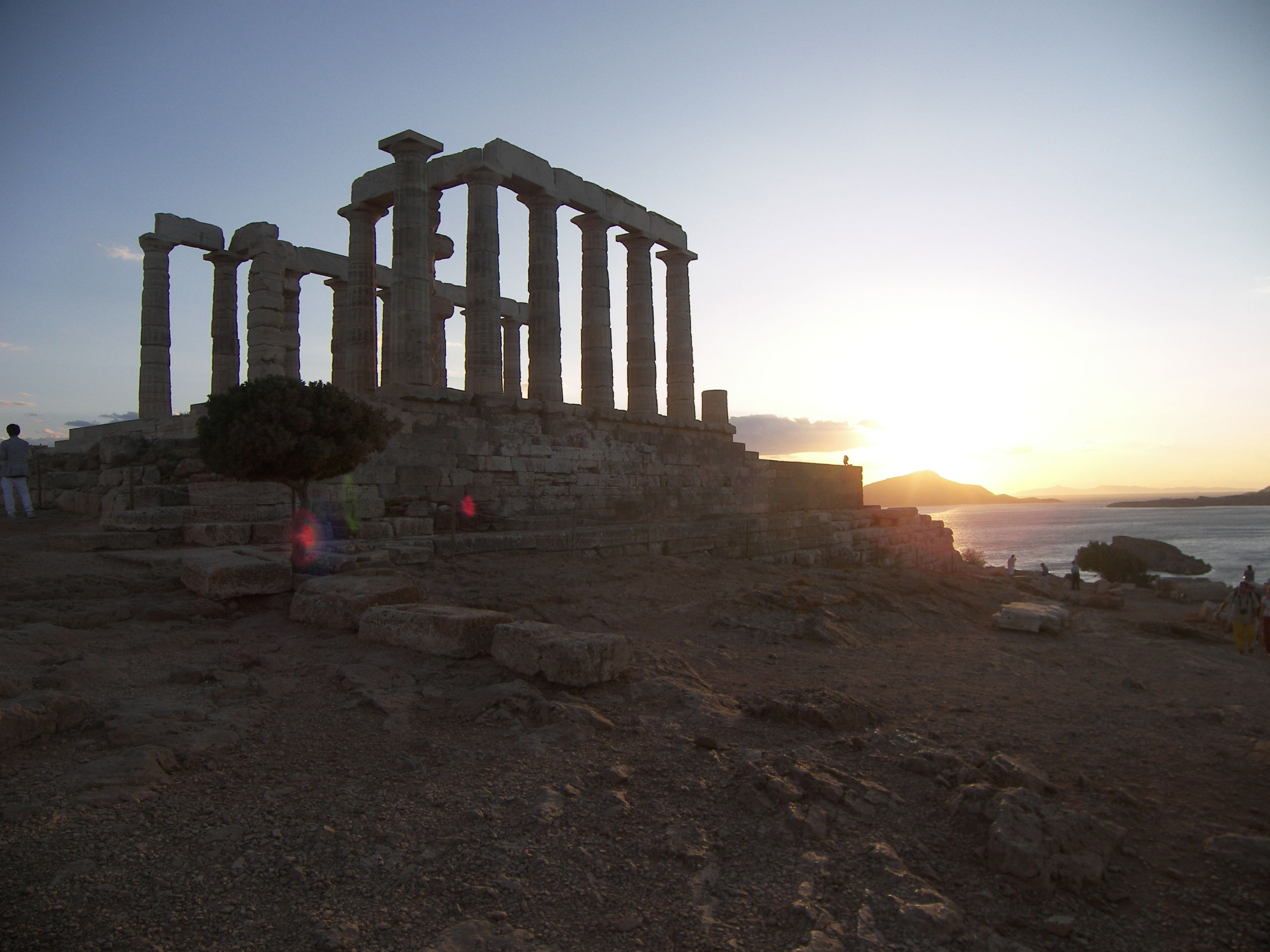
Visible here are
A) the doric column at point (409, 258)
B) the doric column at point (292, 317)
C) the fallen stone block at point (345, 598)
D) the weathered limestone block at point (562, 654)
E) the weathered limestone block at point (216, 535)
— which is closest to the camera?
the weathered limestone block at point (562, 654)

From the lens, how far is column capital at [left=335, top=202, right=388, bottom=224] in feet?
58.0

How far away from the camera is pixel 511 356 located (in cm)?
2620

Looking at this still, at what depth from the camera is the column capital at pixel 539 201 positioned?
18.0 m

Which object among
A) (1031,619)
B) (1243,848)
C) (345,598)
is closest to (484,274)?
(345,598)

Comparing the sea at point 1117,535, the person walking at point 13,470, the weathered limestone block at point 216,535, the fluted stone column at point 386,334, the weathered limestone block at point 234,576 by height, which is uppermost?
the fluted stone column at point 386,334

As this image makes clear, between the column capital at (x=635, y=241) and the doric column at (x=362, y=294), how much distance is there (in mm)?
6442

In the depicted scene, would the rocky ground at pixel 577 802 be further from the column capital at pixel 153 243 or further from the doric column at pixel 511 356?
the doric column at pixel 511 356

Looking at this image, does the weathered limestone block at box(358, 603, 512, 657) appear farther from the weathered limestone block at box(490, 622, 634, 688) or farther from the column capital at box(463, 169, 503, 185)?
the column capital at box(463, 169, 503, 185)

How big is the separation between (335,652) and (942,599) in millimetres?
10580

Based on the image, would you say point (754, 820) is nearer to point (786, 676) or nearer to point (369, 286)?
point (786, 676)

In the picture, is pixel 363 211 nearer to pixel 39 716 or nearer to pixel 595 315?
pixel 595 315

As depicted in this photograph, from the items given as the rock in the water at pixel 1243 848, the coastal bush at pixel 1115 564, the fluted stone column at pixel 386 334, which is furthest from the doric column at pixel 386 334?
the coastal bush at pixel 1115 564

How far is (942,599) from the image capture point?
13344 millimetres

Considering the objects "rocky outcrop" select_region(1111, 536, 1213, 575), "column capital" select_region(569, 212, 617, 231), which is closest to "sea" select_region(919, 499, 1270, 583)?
"rocky outcrop" select_region(1111, 536, 1213, 575)
